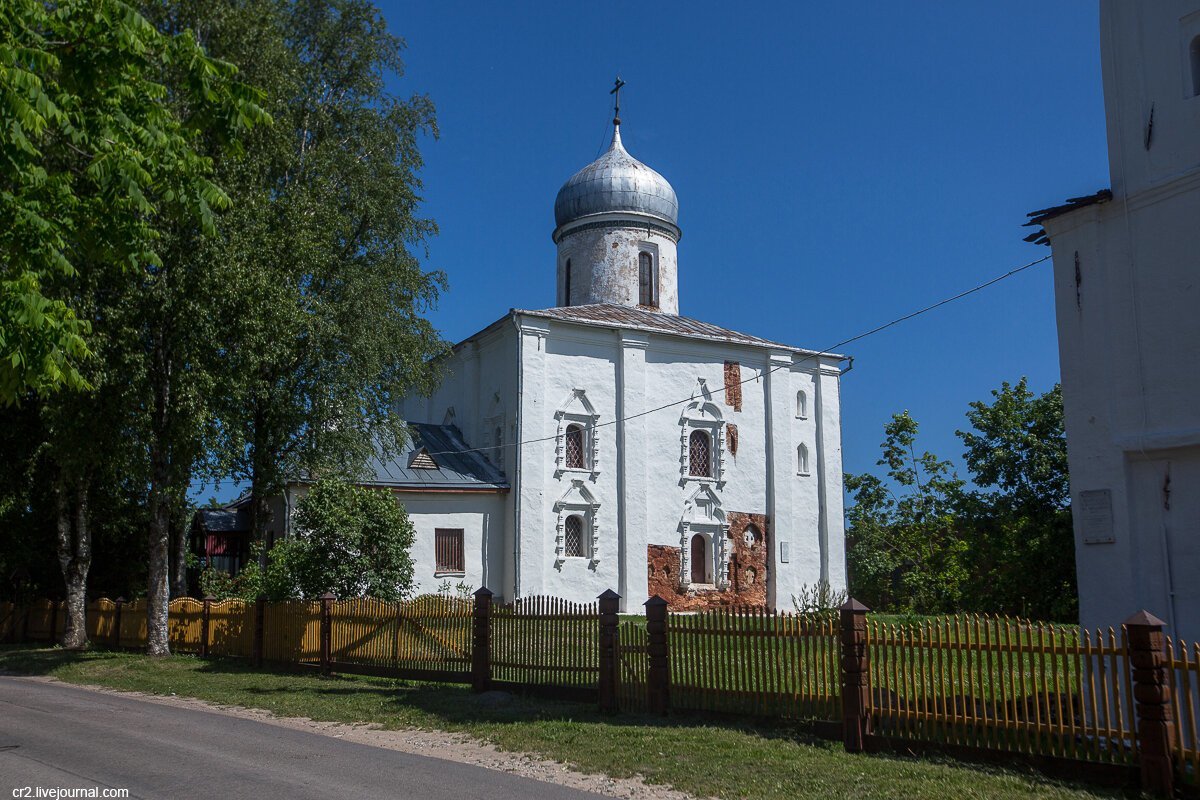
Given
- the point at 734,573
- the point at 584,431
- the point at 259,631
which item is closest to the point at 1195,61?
the point at 259,631

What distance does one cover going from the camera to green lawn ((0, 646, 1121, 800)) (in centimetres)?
805

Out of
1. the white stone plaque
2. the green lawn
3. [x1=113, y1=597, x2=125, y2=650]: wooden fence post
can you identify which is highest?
the white stone plaque

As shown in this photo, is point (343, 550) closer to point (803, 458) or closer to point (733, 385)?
point (733, 385)

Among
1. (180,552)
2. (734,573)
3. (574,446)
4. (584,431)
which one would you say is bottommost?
(734,573)

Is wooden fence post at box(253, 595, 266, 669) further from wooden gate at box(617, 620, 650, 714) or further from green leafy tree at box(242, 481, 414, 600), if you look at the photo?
wooden gate at box(617, 620, 650, 714)

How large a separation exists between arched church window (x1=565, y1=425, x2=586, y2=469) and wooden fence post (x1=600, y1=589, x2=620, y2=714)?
16.1 metres

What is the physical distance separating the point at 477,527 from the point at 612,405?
525cm

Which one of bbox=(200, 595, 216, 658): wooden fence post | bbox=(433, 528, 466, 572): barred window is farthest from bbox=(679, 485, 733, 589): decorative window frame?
bbox=(200, 595, 216, 658): wooden fence post

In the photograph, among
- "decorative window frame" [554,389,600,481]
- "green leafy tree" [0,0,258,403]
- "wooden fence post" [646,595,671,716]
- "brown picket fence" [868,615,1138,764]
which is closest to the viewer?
"brown picket fence" [868,615,1138,764]

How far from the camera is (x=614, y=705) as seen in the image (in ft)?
39.8

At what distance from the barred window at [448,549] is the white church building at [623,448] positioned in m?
0.05

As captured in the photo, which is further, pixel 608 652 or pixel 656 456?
pixel 656 456

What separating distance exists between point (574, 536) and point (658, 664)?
1672cm

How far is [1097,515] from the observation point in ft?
34.4
